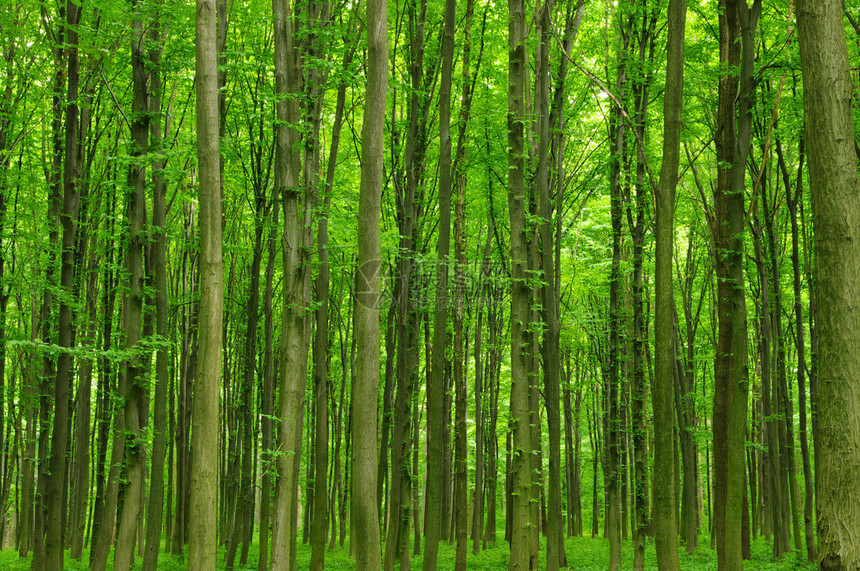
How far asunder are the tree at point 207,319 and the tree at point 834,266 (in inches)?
215

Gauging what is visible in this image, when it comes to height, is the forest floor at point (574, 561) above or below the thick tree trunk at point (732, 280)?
below

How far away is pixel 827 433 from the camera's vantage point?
4102mm

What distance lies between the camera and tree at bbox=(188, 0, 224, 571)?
674 cm

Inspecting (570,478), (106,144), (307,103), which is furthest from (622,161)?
(570,478)

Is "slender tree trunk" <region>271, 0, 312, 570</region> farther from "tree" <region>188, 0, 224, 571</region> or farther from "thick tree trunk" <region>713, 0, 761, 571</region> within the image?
"thick tree trunk" <region>713, 0, 761, 571</region>

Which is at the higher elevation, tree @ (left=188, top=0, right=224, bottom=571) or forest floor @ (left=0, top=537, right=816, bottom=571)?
tree @ (left=188, top=0, right=224, bottom=571)

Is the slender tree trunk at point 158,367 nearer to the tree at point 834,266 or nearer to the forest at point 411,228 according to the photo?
the forest at point 411,228

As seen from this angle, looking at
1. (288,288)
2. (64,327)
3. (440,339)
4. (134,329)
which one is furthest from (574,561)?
(64,327)

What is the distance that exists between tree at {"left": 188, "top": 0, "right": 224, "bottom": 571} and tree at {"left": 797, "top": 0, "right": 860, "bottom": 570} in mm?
5459

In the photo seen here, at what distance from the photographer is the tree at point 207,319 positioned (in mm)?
6742

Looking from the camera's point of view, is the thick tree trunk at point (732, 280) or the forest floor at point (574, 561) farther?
the forest floor at point (574, 561)

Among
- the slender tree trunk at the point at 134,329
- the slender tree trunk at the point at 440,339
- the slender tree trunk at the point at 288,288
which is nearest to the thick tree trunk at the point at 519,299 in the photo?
the slender tree trunk at the point at 440,339

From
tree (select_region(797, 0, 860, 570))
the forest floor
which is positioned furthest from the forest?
the forest floor
